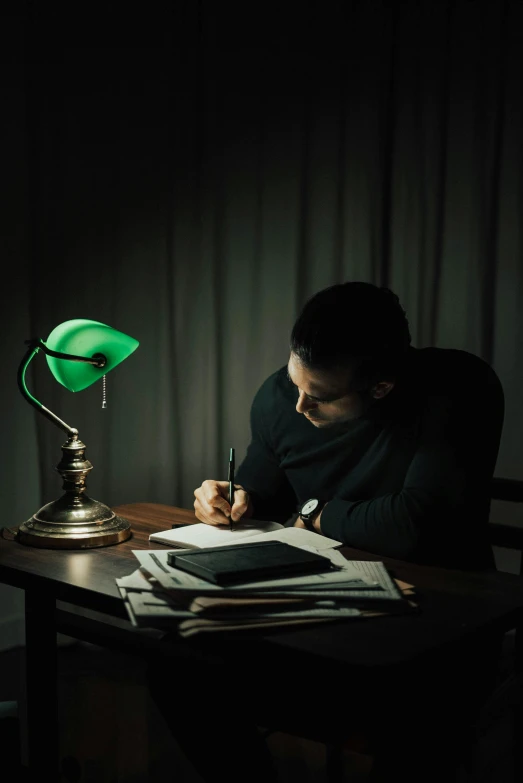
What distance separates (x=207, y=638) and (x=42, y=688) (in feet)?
2.02

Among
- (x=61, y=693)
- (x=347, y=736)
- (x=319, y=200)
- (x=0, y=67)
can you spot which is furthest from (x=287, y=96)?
(x=347, y=736)

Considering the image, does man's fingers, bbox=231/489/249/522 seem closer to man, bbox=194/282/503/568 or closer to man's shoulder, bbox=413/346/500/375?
man, bbox=194/282/503/568

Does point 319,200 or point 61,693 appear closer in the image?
point 61,693

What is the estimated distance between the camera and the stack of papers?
46.9 inches

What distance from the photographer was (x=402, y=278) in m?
3.37

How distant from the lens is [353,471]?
1918mm

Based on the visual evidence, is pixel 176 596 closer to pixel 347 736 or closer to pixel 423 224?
pixel 347 736

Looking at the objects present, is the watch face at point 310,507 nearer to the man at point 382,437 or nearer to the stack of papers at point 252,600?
the man at point 382,437

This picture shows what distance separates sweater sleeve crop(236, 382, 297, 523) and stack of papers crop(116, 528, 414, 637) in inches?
26.9

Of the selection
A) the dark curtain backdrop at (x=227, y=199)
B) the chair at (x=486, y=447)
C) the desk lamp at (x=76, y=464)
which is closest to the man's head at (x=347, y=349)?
the chair at (x=486, y=447)

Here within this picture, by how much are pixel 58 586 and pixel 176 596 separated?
29cm

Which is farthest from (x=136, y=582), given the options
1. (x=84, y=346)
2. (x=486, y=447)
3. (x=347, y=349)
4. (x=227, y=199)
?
(x=227, y=199)

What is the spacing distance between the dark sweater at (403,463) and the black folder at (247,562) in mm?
259

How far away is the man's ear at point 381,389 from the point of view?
1786 mm
